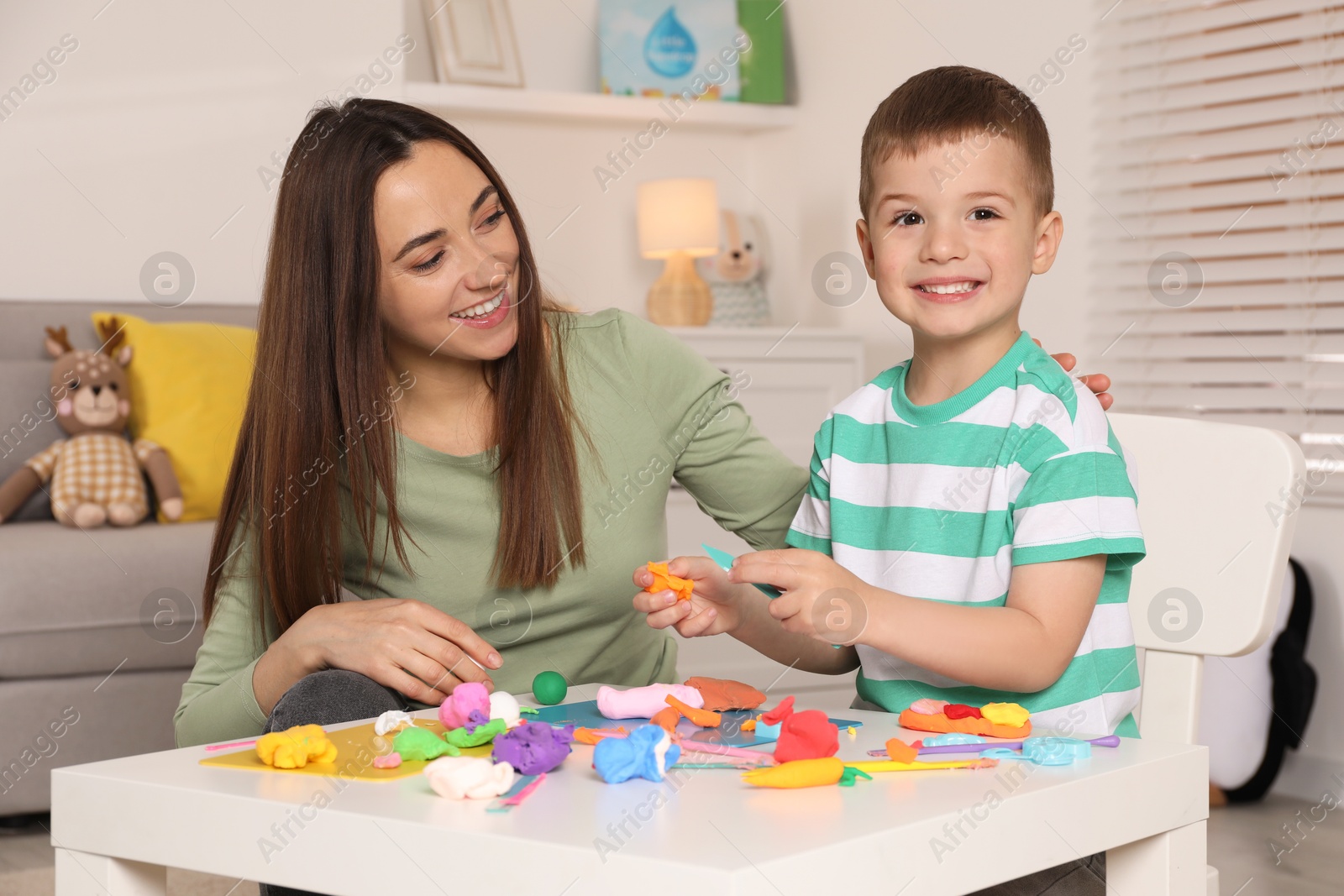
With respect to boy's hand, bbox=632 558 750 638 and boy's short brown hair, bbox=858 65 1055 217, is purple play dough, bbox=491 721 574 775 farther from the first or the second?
boy's short brown hair, bbox=858 65 1055 217

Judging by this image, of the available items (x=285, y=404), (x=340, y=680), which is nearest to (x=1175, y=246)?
(x=285, y=404)

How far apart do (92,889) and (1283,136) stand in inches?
98.3

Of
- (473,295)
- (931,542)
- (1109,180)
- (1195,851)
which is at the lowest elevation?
(1195,851)

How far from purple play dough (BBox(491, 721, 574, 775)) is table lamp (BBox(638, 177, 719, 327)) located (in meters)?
2.74

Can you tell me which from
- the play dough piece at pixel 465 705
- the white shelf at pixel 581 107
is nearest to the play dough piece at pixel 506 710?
the play dough piece at pixel 465 705

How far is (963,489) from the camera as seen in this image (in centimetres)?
100

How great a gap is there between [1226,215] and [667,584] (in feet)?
6.92

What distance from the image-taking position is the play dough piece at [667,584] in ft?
3.11

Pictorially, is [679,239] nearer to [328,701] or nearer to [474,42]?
[474,42]

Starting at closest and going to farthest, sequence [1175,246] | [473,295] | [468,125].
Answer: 1. [473,295]
2. [1175,246]
3. [468,125]

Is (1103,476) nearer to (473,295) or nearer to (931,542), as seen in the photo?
(931,542)

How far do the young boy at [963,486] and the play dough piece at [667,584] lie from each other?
0.04ft

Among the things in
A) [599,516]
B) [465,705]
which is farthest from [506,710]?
[599,516]

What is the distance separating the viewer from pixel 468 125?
3.58 meters
